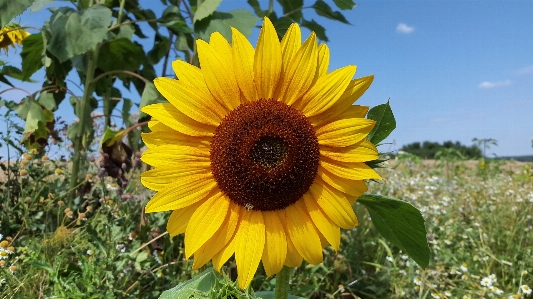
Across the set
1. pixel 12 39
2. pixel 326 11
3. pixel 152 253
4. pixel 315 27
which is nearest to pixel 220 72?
pixel 152 253

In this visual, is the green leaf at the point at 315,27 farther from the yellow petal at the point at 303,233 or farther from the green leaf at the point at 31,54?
the yellow petal at the point at 303,233

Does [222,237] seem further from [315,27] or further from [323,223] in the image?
[315,27]

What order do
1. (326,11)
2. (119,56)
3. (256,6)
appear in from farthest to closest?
(256,6) → (119,56) → (326,11)

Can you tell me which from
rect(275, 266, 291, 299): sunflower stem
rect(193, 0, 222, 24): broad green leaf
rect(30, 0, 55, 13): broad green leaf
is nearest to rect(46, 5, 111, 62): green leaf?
rect(30, 0, 55, 13): broad green leaf

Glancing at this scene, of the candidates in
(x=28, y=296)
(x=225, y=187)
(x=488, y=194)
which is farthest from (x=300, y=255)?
(x=488, y=194)

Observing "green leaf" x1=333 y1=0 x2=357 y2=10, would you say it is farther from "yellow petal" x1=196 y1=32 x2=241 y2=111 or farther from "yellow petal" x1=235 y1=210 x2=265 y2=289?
"yellow petal" x1=235 y1=210 x2=265 y2=289
